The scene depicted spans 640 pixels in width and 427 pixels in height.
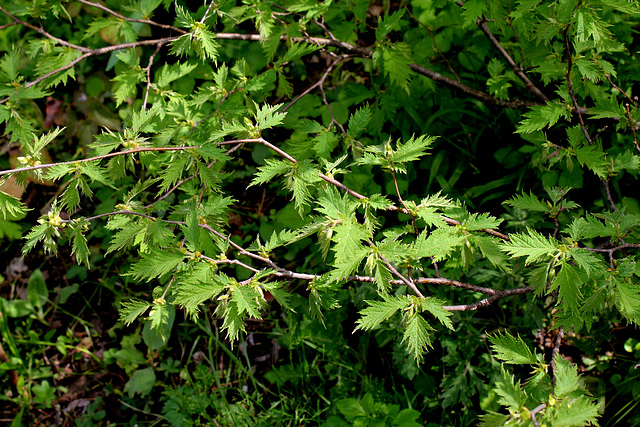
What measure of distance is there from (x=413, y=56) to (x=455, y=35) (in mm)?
444

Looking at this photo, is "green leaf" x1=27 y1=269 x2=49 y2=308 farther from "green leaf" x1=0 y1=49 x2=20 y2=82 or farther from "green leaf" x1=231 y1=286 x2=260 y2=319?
"green leaf" x1=231 y1=286 x2=260 y2=319

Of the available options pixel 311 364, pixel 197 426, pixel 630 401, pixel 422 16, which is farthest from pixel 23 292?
pixel 630 401

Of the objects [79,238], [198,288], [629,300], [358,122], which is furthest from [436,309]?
[79,238]

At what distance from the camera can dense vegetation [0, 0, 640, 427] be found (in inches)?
51.8

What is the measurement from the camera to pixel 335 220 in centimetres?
124

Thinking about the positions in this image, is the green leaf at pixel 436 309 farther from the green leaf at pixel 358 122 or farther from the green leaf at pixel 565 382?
the green leaf at pixel 358 122

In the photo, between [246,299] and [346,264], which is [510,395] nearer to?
[346,264]

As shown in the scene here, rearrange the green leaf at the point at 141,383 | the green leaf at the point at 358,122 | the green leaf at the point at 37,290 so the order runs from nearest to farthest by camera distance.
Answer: the green leaf at the point at 358,122, the green leaf at the point at 141,383, the green leaf at the point at 37,290

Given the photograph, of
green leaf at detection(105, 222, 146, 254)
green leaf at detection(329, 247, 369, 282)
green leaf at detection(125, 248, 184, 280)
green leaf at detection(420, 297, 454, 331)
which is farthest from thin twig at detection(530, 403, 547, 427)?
green leaf at detection(105, 222, 146, 254)

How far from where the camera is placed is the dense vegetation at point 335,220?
51.8 inches

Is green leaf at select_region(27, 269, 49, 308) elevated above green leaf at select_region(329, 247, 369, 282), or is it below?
below

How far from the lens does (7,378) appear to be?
9.35ft

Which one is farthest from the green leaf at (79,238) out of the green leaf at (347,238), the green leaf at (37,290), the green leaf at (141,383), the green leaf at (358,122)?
the green leaf at (37,290)

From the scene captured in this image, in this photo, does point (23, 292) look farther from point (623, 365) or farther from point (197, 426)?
point (623, 365)
